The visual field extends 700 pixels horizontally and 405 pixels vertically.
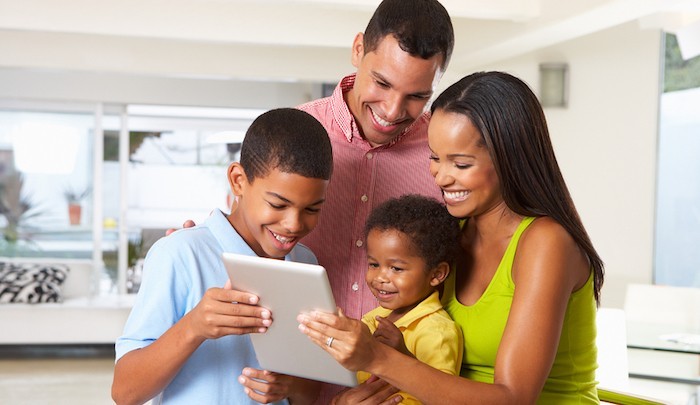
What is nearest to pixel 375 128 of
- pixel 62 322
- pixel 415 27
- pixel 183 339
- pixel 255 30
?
pixel 415 27

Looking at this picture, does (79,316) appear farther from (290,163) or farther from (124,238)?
(290,163)

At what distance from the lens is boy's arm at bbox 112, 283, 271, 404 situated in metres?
1.56

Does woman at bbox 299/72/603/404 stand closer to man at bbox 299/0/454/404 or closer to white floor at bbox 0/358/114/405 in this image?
man at bbox 299/0/454/404

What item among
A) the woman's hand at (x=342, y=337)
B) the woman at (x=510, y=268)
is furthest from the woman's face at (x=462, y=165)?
the woman's hand at (x=342, y=337)

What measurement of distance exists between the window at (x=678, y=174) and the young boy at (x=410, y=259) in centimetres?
574

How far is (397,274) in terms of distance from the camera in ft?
6.54

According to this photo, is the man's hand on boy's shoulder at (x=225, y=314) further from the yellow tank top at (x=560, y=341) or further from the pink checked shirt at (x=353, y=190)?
the pink checked shirt at (x=353, y=190)

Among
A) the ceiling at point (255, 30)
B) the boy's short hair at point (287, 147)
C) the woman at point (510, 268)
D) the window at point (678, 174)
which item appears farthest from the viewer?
the window at point (678, 174)

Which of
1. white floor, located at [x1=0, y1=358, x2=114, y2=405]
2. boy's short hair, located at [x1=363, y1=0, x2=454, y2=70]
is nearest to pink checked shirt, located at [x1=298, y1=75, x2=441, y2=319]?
boy's short hair, located at [x1=363, y1=0, x2=454, y2=70]

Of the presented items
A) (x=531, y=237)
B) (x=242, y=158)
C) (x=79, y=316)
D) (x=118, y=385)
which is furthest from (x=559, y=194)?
(x=79, y=316)

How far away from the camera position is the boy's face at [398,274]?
6.45ft

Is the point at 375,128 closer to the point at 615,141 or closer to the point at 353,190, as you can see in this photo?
the point at 353,190

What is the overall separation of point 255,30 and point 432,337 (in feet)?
18.2

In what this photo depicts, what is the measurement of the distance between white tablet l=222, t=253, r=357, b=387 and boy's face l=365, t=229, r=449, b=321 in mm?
320
